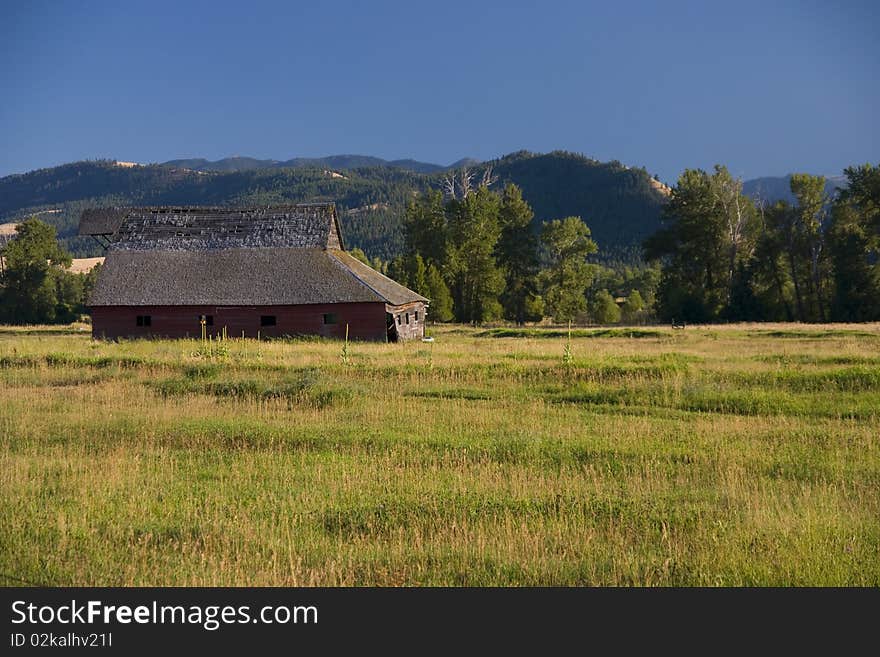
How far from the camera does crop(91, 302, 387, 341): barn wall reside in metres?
39.2

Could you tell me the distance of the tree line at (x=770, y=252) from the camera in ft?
182

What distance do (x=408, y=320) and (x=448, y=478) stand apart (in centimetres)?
3302

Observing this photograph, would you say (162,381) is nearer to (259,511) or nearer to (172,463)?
(172,463)

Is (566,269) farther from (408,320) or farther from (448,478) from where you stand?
(448,478)

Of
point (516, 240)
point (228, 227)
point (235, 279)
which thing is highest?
point (516, 240)

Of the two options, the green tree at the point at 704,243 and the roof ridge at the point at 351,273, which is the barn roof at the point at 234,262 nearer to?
the roof ridge at the point at 351,273

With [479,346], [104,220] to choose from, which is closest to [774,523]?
[479,346]

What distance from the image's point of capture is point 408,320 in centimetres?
4309

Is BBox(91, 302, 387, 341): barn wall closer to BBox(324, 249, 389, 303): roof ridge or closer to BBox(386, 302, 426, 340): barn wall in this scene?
BBox(324, 249, 389, 303): roof ridge

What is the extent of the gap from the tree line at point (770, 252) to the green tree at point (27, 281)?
53.2m

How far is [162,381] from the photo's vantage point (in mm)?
19672

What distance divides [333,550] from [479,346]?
25.3 m

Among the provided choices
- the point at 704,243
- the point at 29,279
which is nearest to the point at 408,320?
the point at 704,243

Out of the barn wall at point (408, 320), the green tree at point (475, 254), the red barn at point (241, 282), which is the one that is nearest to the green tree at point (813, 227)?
the green tree at point (475, 254)
